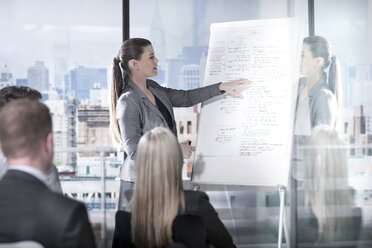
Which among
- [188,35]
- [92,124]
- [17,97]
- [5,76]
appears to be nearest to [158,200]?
[17,97]

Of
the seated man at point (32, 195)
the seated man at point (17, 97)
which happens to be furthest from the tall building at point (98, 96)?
the seated man at point (32, 195)

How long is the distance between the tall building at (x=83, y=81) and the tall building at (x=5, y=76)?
19.7 inches

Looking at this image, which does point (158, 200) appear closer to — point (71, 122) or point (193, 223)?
point (193, 223)

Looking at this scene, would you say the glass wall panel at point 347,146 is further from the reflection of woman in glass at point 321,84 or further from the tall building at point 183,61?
the tall building at point 183,61

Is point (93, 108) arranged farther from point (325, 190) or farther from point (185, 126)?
point (325, 190)

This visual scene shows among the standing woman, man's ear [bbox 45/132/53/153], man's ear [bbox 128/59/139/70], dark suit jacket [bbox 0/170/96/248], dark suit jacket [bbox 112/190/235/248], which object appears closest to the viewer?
dark suit jacket [bbox 0/170/96/248]

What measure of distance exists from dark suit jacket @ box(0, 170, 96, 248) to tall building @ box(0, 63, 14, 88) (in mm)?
2872

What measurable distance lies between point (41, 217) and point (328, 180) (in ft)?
6.31

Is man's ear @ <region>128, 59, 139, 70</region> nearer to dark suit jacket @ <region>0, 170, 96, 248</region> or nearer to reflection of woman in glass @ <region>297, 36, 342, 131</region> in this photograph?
reflection of woman in glass @ <region>297, 36, 342, 131</region>

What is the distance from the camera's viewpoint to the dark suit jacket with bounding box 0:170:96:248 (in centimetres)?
141

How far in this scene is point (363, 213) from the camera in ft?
9.27

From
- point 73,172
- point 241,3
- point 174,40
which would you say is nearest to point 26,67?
point 73,172

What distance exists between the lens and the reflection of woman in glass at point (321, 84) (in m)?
2.82

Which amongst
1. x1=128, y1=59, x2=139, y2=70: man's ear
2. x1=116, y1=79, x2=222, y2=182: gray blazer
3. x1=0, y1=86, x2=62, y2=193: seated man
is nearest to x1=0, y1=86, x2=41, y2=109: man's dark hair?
x1=0, y1=86, x2=62, y2=193: seated man
